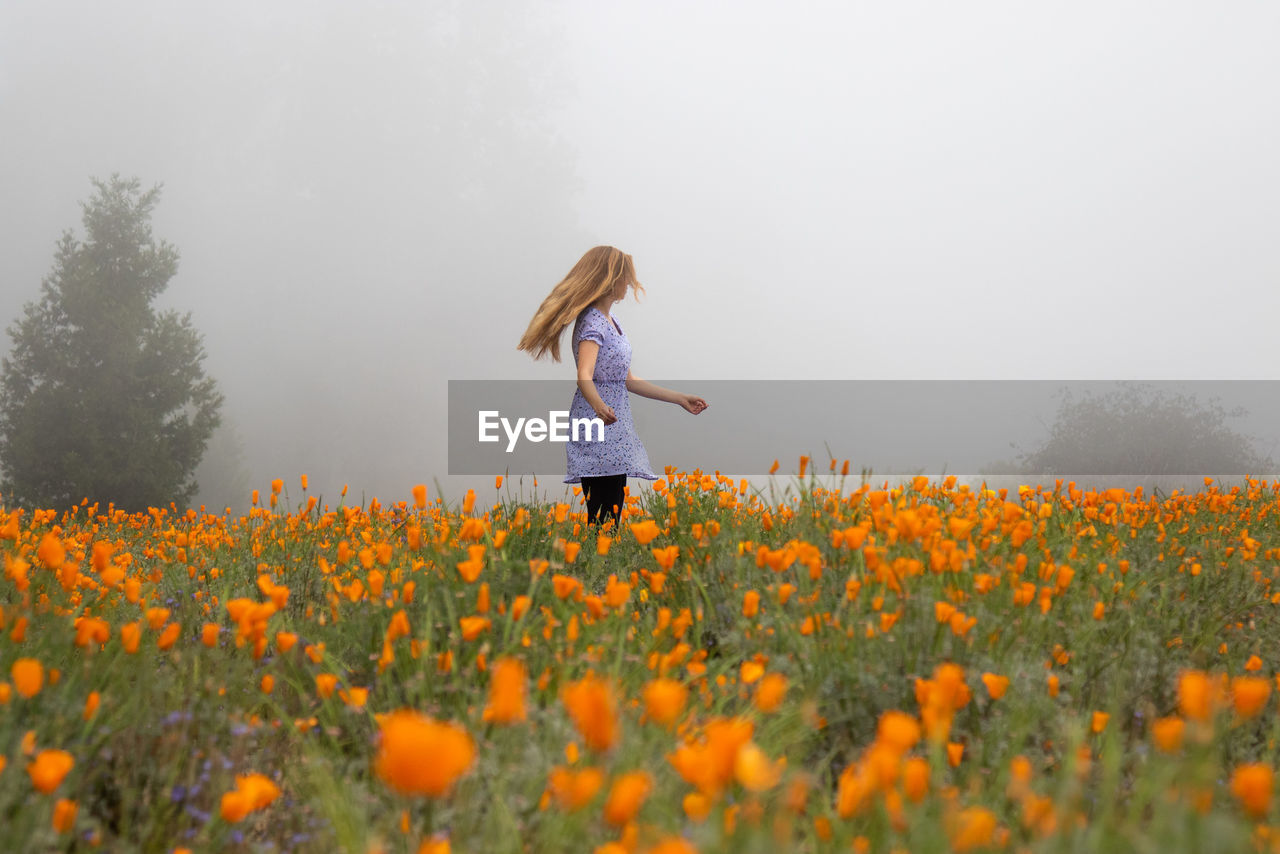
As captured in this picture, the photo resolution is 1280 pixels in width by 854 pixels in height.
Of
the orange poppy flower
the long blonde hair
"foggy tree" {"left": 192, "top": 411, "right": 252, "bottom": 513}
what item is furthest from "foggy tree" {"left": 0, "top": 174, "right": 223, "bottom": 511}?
the orange poppy flower

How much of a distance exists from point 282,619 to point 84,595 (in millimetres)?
2155

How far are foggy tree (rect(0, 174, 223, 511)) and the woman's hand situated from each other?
21.3 metres

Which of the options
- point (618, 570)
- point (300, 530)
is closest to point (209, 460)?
point (300, 530)

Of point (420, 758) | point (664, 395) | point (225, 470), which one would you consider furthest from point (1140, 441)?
point (225, 470)

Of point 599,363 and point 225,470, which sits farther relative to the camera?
point 225,470

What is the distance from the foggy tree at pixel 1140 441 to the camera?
20531mm

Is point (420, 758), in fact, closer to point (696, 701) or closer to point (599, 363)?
point (696, 701)

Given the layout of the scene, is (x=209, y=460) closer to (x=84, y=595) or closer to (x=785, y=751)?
(x=84, y=595)

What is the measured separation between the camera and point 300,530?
6.23 meters

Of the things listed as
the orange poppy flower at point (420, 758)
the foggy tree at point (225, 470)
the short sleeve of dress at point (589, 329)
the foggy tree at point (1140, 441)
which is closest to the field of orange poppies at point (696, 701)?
the orange poppy flower at point (420, 758)

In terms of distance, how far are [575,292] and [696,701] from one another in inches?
185

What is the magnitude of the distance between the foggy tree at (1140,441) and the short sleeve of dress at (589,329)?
54.5 feet

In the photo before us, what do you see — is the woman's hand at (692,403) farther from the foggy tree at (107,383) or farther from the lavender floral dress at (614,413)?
the foggy tree at (107,383)

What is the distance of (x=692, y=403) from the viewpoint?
6859mm
